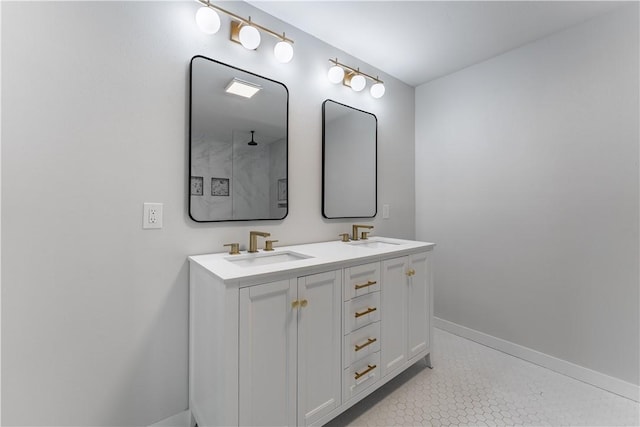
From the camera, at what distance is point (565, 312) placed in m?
1.89

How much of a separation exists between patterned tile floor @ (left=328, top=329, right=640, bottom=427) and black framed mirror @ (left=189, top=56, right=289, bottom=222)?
1.28 m

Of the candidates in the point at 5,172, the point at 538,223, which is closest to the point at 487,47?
the point at 538,223

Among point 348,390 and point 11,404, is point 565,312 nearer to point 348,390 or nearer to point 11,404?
point 348,390

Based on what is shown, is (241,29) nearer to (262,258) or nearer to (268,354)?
(262,258)

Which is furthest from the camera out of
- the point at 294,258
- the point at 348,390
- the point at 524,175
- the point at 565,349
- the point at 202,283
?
the point at 524,175

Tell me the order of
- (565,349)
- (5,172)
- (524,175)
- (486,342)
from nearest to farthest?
(5,172)
(565,349)
(524,175)
(486,342)

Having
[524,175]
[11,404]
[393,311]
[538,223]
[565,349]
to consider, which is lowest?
[565,349]

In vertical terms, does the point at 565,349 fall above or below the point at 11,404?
below

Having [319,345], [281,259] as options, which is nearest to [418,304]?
[319,345]

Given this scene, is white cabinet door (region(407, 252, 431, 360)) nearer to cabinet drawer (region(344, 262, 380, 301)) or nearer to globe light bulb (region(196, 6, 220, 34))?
A: cabinet drawer (region(344, 262, 380, 301))

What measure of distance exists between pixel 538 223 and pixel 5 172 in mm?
2920

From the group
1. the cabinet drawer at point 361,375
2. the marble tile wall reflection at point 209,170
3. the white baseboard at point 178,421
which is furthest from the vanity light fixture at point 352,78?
the white baseboard at point 178,421

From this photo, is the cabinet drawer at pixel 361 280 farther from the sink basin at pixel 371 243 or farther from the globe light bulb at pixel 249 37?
the globe light bulb at pixel 249 37

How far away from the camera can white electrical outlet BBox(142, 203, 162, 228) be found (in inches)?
52.3
